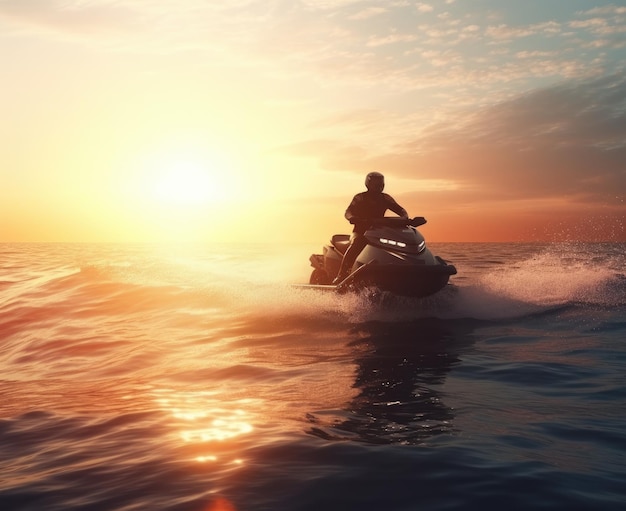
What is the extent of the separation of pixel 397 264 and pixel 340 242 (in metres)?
2.43

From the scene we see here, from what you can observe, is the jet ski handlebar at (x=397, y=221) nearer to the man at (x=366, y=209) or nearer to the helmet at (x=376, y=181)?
the man at (x=366, y=209)

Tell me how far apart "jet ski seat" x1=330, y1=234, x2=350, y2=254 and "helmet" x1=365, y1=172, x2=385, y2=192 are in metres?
1.20

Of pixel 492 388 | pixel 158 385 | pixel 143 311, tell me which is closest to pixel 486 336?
pixel 492 388

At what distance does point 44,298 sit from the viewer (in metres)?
18.0

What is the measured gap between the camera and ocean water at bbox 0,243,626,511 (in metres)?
3.68

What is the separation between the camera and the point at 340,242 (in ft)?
40.5

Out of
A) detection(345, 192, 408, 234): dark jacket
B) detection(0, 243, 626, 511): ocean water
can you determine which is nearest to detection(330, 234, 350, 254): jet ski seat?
detection(345, 192, 408, 234): dark jacket

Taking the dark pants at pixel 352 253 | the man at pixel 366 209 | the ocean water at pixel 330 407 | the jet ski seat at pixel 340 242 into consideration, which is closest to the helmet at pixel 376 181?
the man at pixel 366 209

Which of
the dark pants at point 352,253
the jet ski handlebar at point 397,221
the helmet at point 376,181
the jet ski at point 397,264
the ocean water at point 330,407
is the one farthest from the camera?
the helmet at point 376,181

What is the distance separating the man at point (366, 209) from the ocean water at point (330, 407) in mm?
834

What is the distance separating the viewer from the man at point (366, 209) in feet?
36.3

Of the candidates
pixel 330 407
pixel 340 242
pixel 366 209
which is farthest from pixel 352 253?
pixel 330 407

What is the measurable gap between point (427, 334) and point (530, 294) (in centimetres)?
422

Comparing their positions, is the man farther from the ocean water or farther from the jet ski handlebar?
the ocean water
